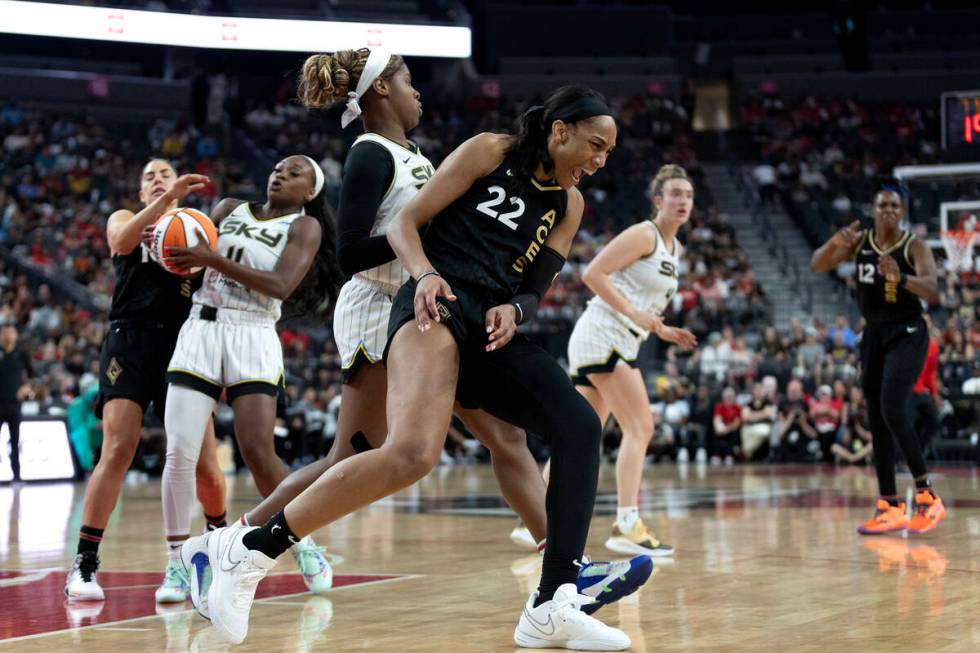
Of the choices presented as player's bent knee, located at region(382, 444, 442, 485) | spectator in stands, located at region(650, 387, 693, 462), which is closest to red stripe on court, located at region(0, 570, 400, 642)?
player's bent knee, located at region(382, 444, 442, 485)

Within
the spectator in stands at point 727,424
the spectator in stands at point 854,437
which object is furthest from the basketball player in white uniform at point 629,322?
the spectator in stands at point 727,424

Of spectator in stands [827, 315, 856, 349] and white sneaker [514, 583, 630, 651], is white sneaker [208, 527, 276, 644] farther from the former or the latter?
spectator in stands [827, 315, 856, 349]

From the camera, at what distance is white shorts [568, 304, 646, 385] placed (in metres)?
7.14

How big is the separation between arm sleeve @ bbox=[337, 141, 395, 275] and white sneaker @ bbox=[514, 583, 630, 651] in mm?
1333

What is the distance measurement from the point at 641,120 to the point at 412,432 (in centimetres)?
2925

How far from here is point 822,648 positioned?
382cm

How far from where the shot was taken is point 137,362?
17.9 ft

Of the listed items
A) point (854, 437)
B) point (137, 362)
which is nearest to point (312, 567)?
point (137, 362)

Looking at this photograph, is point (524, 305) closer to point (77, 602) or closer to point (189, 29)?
point (77, 602)

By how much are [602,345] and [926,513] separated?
2.37 metres

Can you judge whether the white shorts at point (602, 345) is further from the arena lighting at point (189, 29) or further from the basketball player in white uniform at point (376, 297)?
the arena lighting at point (189, 29)

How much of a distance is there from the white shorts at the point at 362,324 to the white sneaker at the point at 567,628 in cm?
123

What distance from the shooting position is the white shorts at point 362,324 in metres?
4.67

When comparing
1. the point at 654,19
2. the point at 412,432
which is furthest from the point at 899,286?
the point at 654,19
